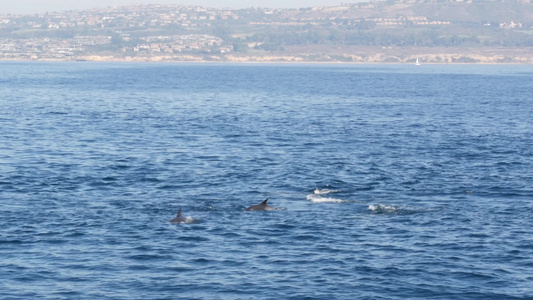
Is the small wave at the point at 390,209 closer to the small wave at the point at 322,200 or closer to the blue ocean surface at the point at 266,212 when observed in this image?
the blue ocean surface at the point at 266,212

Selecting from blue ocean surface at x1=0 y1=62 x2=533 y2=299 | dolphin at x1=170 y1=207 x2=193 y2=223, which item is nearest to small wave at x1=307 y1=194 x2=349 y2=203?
blue ocean surface at x1=0 y1=62 x2=533 y2=299

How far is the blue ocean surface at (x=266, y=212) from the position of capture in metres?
31.5

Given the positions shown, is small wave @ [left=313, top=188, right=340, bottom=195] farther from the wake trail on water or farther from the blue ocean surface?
the blue ocean surface

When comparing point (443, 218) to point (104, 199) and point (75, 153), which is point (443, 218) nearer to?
point (104, 199)

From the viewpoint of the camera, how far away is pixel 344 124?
92.4 m

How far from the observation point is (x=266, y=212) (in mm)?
43438

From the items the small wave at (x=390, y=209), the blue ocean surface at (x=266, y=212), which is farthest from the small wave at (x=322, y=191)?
the small wave at (x=390, y=209)

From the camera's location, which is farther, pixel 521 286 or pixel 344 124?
pixel 344 124

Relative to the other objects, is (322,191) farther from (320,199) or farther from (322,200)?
(322,200)

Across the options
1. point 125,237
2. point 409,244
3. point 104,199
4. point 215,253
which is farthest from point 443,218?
point 104,199

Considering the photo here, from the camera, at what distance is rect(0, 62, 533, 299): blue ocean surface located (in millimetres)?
31500

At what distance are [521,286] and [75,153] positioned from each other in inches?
1789

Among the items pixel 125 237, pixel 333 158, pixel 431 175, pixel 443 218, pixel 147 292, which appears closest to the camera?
pixel 147 292

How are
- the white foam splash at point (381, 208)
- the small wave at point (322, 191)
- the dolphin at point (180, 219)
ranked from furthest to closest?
the small wave at point (322, 191) → the white foam splash at point (381, 208) → the dolphin at point (180, 219)
